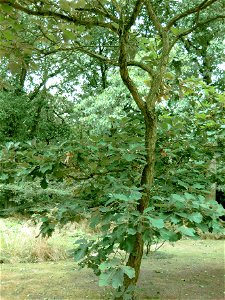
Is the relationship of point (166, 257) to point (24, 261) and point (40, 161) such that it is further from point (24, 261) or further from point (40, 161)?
point (40, 161)

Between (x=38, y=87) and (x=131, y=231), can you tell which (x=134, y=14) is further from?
(x=38, y=87)

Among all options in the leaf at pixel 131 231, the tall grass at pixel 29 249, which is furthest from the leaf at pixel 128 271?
the tall grass at pixel 29 249

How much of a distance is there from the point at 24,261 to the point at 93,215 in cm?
352

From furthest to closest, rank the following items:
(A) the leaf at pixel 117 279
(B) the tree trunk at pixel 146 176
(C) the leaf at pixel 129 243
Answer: (B) the tree trunk at pixel 146 176 → (C) the leaf at pixel 129 243 → (A) the leaf at pixel 117 279

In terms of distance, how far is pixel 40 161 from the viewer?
6.65 ft

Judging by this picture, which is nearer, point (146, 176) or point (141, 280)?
point (146, 176)

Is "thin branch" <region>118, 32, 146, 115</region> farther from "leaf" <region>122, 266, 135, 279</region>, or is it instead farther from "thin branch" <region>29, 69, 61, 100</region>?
"thin branch" <region>29, 69, 61, 100</region>

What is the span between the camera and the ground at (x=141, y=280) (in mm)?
3587

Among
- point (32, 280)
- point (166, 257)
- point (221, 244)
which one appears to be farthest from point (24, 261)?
point (221, 244)

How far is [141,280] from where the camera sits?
4121 mm

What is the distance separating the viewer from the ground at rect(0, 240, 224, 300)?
3.59 metres

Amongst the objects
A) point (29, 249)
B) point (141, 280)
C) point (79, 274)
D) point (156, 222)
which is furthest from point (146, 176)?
point (29, 249)

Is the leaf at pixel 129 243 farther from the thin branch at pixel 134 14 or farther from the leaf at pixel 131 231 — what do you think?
the thin branch at pixel 134 14

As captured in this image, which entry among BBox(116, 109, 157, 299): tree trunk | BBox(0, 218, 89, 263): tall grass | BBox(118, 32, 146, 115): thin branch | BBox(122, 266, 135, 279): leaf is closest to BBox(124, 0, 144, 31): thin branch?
BBox(118, 32, 146, 115): thin branch
